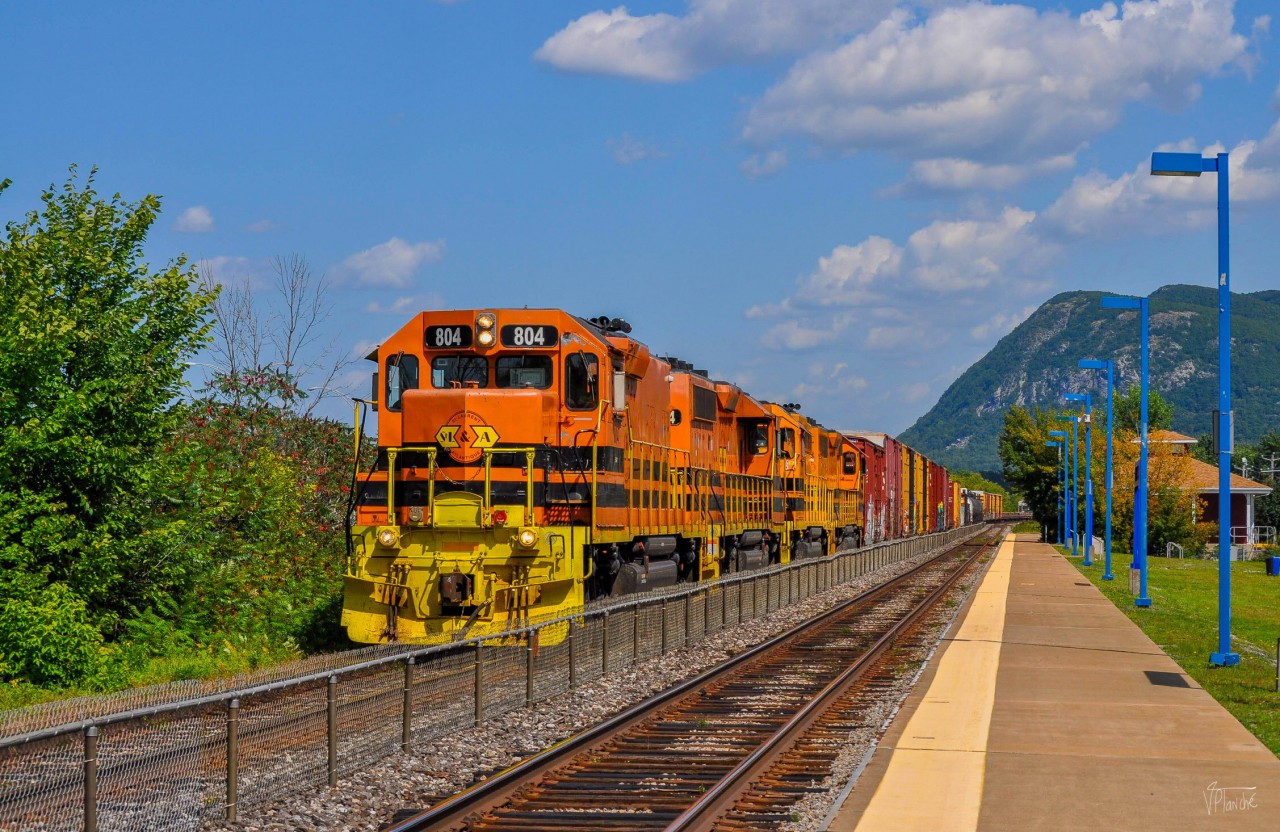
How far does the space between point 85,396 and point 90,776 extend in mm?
10407

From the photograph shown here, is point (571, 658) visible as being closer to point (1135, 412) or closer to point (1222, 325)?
point (1222, 325)

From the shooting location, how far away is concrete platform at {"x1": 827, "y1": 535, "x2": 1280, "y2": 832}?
9.53m

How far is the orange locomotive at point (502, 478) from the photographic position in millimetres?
16750

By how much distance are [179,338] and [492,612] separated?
6160 mm

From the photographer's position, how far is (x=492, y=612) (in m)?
16.5

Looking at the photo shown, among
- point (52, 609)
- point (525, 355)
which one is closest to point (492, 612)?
point (525, 355)

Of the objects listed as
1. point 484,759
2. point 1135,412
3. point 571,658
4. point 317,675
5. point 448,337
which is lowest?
point 484,759

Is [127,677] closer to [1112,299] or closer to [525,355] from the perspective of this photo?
[525,355]

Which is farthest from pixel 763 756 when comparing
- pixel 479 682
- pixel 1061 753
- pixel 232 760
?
pixel 232 760

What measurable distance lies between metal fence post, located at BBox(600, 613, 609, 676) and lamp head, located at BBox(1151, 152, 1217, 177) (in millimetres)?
9989

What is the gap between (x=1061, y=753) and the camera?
11.9 meters

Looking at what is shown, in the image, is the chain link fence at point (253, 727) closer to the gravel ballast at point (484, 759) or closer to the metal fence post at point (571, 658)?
the metal fence post at point (571, 658)

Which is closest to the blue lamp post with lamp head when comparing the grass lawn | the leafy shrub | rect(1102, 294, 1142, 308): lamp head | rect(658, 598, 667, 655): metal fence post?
the grass lawn

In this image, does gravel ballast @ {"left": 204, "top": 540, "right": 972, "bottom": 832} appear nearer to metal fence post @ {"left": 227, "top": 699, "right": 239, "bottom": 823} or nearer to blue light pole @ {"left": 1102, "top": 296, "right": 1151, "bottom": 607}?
metal fence post @ {"left": 227, "top": 699, "right": 239, "bottom": 823}
